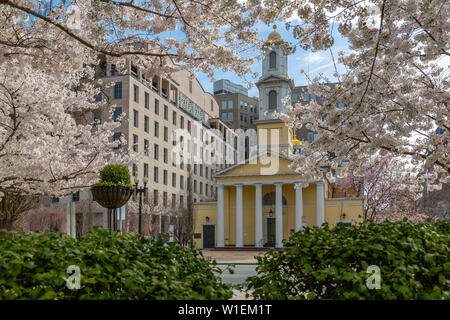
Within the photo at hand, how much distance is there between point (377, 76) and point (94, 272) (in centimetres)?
633

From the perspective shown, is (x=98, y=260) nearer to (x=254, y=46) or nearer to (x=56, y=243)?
(x=56, y=243)

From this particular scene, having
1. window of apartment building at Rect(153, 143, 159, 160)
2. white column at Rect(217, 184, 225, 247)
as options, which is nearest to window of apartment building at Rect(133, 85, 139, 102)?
window of apartment building at Rect(153, 143, 159, 160)

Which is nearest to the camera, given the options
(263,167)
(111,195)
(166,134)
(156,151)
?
(111,195)

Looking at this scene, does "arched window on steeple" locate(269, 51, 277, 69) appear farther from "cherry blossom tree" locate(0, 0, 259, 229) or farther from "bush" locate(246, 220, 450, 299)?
"bush" locate(246, 220, 450, 299)

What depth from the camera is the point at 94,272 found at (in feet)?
10.6

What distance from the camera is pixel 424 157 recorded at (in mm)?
12336

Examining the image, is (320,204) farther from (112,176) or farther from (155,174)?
(112,176)

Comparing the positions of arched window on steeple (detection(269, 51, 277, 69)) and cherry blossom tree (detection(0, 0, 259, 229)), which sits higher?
arched window on steeple (detection(269, 51, 277, 69))

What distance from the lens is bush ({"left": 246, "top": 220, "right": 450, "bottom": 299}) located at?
366cm

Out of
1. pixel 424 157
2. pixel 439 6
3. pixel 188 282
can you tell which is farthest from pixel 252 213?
pixel 188 282

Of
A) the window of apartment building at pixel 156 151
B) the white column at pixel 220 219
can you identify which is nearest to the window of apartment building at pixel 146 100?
the window of apartment building at pixel 156 151

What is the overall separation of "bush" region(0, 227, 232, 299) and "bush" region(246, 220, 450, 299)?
2.71ft

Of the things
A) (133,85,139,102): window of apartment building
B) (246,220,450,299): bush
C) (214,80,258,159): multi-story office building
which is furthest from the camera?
(214,80,258,159): multi-story office building

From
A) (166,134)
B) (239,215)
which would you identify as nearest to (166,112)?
(166,134)
